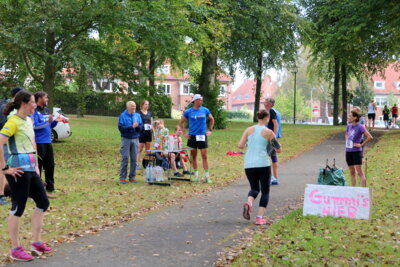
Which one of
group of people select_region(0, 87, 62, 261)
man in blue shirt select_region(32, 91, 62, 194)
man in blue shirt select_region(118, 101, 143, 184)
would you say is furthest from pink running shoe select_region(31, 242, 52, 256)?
man in blue shirt select_region(118, 101, 143, 184)

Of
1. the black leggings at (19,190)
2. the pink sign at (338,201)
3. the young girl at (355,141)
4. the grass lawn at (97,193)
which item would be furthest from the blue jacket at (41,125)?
the young girl at (355,141)

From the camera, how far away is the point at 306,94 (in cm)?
11412

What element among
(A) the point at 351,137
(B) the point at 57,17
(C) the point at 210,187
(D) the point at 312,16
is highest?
(D) the point at 312,16

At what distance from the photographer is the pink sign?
7855mm

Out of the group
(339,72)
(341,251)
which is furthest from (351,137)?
(339,72)

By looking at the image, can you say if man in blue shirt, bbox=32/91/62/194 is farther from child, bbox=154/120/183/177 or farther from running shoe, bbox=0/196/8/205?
child, bbox=154/120/183/177

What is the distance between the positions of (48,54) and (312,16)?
27.7 metres

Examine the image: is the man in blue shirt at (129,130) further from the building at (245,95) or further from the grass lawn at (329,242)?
the building at (245,95)

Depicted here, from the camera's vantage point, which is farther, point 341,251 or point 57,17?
point 57,17

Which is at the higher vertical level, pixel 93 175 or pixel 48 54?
pixel 48 54

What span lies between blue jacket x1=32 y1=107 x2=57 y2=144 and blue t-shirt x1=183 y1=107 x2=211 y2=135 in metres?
3.41

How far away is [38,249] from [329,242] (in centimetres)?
370

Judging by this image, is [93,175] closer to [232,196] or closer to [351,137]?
[232,196]

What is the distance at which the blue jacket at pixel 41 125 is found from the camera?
985 cm
